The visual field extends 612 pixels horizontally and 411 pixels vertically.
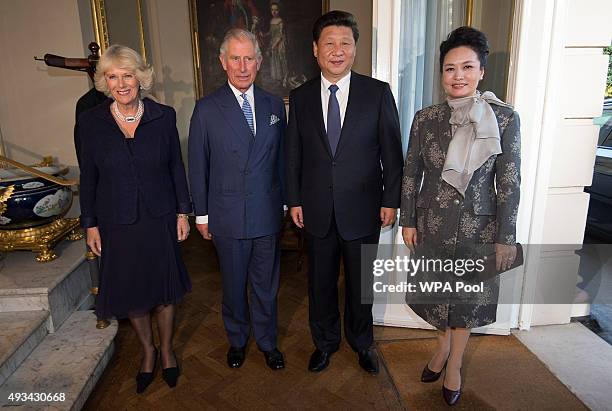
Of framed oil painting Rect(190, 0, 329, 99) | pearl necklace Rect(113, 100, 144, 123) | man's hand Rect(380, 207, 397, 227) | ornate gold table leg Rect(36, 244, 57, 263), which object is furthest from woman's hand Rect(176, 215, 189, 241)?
framed oil painting Rect(190, 0, 329, 99)

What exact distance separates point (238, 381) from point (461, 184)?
Answer: 147 centimetres

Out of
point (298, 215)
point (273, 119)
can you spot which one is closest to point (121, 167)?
point (273, 119)

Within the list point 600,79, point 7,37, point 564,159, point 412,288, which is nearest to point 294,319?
point 412,288

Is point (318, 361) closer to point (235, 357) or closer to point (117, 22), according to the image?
point (235, 357)

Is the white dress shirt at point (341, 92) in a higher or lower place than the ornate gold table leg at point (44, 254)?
higher

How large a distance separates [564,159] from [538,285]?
2.59 feet

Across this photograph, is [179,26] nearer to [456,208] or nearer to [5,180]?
[5,180]

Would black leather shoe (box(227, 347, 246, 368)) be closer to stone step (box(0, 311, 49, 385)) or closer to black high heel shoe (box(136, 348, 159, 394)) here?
black high heel shoe (box(136, 348, 159, 394))

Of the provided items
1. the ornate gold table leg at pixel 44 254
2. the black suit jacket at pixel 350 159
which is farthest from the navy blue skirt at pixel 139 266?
the ornate gold table leg at pixel 44 254

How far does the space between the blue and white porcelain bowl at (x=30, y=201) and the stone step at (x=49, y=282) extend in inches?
10.1

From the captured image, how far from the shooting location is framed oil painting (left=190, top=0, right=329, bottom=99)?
4609 millimetres

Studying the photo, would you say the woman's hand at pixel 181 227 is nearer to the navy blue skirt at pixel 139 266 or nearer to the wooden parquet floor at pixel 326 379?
the navy blue skirt at pixel 139 266

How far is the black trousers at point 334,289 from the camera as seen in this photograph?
2205mm

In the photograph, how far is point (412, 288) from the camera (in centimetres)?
212
